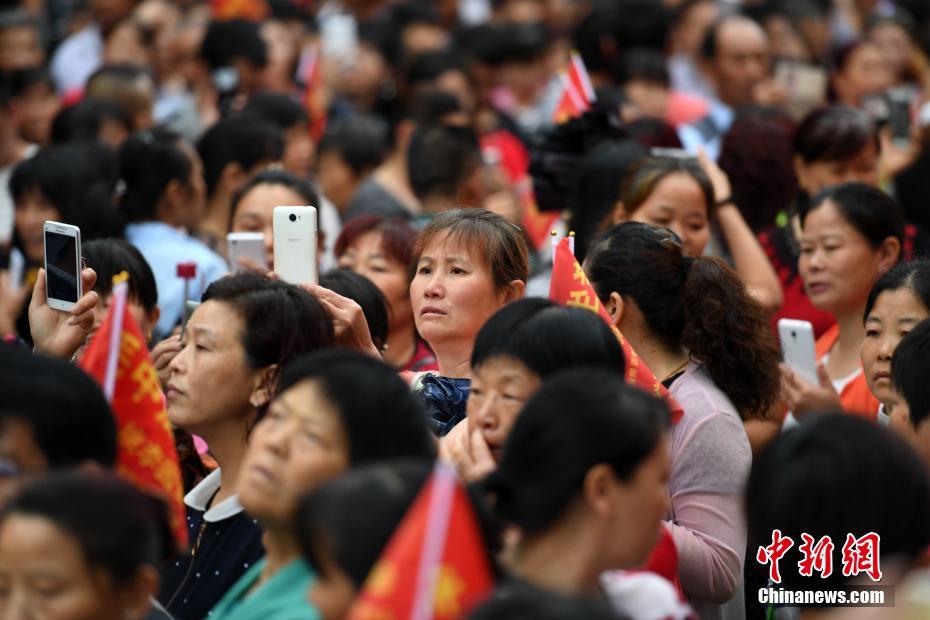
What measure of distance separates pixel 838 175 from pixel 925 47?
526 centimetres

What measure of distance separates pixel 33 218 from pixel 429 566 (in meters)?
4.42

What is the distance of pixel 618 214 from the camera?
5812 mm

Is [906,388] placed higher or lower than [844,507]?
higher

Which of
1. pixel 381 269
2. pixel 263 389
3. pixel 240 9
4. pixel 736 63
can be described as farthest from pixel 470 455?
pixel 240 9

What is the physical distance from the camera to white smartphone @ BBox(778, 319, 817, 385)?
4.96 m

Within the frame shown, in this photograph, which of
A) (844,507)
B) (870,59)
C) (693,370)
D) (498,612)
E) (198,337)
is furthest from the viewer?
(870,59)

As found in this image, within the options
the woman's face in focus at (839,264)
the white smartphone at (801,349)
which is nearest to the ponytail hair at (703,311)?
the white smartphone at (801,349)

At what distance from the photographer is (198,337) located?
401 centimetres

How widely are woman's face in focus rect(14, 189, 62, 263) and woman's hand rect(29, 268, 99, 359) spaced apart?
1718 mm

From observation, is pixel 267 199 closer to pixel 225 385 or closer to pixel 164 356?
pixel 164 356

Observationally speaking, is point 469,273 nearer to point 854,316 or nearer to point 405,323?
point 405,323

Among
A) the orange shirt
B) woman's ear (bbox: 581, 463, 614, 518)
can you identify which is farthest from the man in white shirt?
woman's ear (bbox: 581, 463, 614, 518)

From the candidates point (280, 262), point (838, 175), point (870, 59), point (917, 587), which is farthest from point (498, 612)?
point (870, 59)

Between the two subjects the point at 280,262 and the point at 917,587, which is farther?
the point at 280,262
